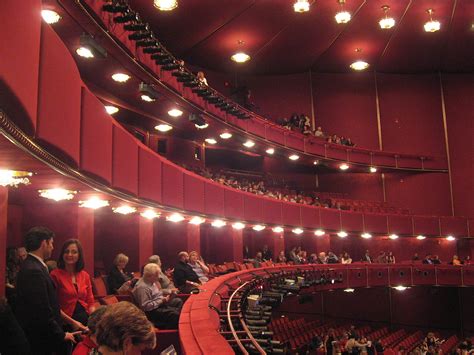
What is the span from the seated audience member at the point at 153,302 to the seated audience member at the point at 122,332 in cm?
261

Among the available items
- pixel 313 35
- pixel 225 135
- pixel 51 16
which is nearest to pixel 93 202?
pixel 51 16

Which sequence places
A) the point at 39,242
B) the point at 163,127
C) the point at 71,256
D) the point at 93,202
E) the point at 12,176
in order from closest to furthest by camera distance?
the point at 39,242, the point at 71,256, the point at 12,176, the point at 93,202, the point at 163,127

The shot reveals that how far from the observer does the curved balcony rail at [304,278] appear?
2836mm

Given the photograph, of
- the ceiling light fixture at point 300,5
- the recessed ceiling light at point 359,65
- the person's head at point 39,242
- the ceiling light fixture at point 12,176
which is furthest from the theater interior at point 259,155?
the ceiling light fixture at point 300,5

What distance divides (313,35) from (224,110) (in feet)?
16.0

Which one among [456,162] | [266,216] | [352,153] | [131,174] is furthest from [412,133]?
[131,174]

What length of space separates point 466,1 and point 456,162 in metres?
6.92

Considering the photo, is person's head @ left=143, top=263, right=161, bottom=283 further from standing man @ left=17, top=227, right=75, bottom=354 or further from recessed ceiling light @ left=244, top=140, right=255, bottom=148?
recessed ceiling light @ left=244, top=140, right=255, bottom=148

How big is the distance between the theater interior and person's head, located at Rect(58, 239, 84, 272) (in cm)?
57

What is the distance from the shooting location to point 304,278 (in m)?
12.0

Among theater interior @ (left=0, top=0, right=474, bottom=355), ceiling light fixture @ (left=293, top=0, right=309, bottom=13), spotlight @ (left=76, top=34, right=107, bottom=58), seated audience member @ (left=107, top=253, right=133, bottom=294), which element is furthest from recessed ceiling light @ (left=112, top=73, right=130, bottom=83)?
ceiling light fixture @ (left=293, top=0, right=309, bottom=13)

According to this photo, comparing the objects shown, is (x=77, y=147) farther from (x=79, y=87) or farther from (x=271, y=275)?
(x=271, y=275)

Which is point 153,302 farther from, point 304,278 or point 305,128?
point 305,128

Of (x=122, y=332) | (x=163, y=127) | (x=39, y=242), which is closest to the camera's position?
(x=122, y=332)
